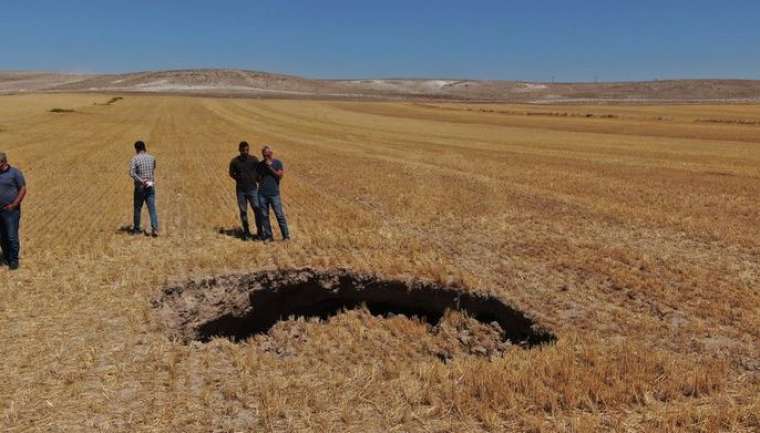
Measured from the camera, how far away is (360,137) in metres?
39.8

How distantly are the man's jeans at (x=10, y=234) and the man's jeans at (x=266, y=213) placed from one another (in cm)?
454

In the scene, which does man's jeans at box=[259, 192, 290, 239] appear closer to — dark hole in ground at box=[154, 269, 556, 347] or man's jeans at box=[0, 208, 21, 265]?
dark hole in ground at box=[154, 269, 556, 347]

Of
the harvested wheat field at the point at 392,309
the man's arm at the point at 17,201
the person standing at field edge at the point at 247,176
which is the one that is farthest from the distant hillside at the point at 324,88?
the man's arm at the point at 17,201

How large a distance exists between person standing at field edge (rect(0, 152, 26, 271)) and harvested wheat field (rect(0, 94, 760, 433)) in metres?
0.42

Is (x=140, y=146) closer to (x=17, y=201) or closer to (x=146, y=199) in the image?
(x=146, y=199)

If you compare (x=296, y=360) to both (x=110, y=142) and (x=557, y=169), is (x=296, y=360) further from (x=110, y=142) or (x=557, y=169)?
(x=110, y=142)

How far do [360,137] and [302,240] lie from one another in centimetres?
2787

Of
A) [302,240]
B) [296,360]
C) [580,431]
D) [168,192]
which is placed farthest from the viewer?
[168,192]

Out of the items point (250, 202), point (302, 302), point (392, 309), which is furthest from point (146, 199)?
point (392, 309)

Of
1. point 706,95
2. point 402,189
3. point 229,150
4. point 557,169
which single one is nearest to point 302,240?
point 402,189

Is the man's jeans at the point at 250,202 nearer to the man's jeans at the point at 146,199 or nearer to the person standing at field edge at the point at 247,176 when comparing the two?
the person standing at field edge at the point at 247,176

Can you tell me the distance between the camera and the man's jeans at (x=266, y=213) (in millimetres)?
12195

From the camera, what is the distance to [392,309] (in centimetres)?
1041

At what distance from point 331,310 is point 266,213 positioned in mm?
2922
